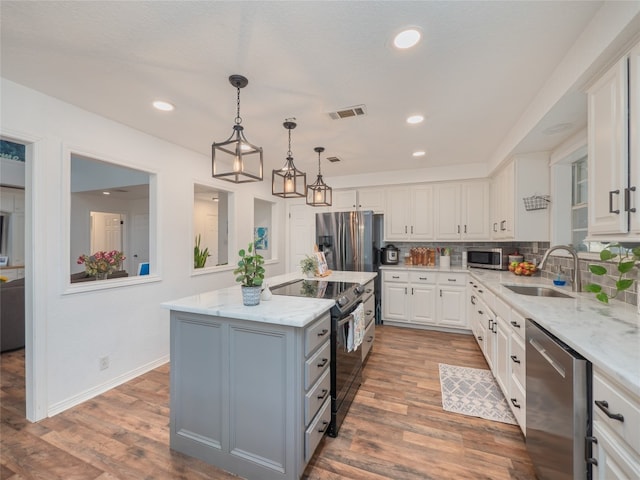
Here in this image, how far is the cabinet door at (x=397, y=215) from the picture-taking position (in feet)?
15.0

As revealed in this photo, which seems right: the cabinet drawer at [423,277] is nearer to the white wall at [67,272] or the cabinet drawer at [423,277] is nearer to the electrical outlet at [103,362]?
the white wall at [67,272]

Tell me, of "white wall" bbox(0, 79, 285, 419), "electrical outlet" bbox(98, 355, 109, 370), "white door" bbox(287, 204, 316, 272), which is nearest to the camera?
"white wall" bbox(0, 79, 285, 419)

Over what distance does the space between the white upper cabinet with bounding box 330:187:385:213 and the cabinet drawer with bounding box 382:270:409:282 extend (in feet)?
3.47

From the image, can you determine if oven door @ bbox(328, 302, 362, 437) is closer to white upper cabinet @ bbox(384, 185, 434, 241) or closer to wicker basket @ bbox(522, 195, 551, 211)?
wicker basket @ bbox(522, 195, 551, 211)

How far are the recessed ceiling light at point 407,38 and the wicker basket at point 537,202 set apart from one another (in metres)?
2.38

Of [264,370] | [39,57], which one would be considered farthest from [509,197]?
[39,57]

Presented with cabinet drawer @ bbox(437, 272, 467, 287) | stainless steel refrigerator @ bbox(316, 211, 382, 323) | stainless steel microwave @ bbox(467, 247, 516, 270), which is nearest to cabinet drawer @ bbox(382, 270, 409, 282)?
stainless steel refrigerator @ bbox(316, 211, 382, 323)

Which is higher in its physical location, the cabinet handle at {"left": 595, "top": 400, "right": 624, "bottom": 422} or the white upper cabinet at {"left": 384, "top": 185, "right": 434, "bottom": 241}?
the white upper cabinet at {"left": 384, "top": 185, "right": 434, "bottom": 241}

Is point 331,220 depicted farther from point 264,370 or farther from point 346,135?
point 264,370

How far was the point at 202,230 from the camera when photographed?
7.04 m

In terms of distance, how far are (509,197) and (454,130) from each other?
45.7 inches

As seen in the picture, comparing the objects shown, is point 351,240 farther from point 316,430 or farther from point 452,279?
point 316,430

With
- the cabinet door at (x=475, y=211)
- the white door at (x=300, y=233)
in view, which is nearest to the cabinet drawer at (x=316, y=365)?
the cabinet door at (x=475, y=211)

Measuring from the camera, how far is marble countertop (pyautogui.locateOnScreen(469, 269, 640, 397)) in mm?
976
